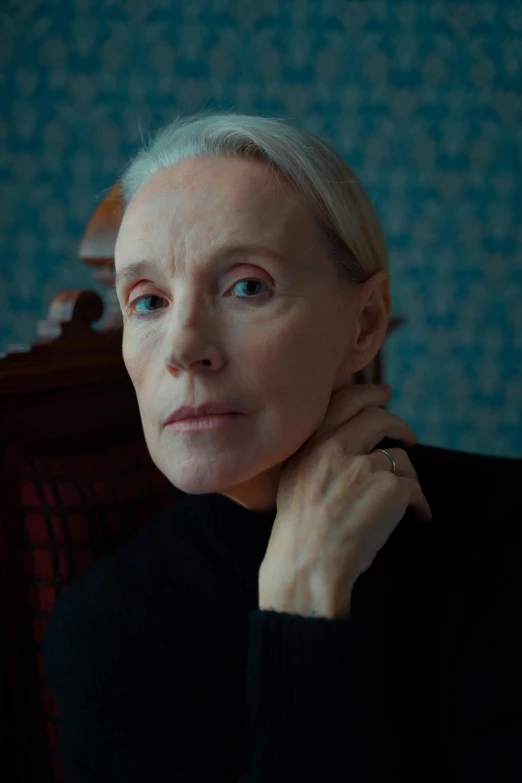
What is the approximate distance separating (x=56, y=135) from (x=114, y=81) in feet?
0.95

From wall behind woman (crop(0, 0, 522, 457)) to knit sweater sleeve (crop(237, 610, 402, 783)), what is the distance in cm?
226

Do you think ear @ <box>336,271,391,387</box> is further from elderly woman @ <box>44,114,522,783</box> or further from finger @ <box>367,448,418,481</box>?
finger @ <box>367,448,418,481</box>

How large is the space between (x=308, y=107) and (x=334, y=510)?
2.32 metres

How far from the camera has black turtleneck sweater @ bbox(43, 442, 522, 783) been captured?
31.7 inches

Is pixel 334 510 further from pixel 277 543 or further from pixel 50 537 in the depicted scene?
pixel 50 537

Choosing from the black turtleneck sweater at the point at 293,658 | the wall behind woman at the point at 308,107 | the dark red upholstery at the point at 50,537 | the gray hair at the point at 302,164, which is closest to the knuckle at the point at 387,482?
the black turtleneck sweater at the point at 293,658

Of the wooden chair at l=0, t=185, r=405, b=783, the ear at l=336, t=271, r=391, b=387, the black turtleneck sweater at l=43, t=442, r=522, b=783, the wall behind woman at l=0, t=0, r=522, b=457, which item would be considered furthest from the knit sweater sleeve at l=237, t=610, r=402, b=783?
the wall behind woman at l=0, t=0, r=522, b=457

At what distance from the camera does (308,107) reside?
2.88 meters

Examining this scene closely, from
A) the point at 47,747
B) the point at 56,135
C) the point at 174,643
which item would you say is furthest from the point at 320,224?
the point at 56,135

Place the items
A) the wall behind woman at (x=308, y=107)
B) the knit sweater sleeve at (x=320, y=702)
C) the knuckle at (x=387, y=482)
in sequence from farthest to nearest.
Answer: the wall behind woman at (x=308, y=107) → the knuckle at (x=387, y=482) → the knit sweater sleeve at (x=320, y=702)

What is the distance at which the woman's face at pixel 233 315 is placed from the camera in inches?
34.7

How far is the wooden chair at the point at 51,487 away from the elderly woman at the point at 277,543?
160 millimetres

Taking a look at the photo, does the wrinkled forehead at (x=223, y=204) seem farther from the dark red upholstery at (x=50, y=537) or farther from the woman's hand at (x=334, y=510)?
the dark red upholstery at (x=50, y=537)

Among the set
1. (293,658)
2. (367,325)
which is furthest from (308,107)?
(293,658)
